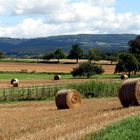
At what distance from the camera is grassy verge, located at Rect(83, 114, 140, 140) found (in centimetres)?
1293

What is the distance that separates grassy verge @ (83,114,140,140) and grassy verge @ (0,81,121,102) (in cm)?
3174

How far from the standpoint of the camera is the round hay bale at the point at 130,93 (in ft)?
89.0

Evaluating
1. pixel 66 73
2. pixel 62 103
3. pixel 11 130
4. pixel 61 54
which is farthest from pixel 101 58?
pixel 11 130


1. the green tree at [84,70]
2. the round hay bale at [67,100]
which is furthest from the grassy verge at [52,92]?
the green tree at [84,70]

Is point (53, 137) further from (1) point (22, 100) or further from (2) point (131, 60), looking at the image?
(2) point (131, 60)

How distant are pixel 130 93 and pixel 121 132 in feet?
45.4

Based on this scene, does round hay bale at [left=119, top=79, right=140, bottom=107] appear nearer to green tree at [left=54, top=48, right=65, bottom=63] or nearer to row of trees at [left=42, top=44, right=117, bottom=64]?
row of trees at [left=42, top=44, right=117, bottom=64]

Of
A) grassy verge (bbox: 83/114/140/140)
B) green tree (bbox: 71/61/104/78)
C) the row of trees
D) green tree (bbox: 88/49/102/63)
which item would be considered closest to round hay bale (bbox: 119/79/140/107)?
grassy verge (bbox: 83/114/140/140)

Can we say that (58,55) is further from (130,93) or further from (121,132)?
(121,132)

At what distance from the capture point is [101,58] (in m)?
166

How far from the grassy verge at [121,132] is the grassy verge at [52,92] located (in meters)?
31.7

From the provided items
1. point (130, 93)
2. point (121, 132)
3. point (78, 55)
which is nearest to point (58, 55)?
point (78, 55)

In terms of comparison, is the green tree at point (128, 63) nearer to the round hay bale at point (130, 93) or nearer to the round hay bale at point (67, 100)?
the round hay bale at point (67, 100)

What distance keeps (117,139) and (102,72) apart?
87.4 m
